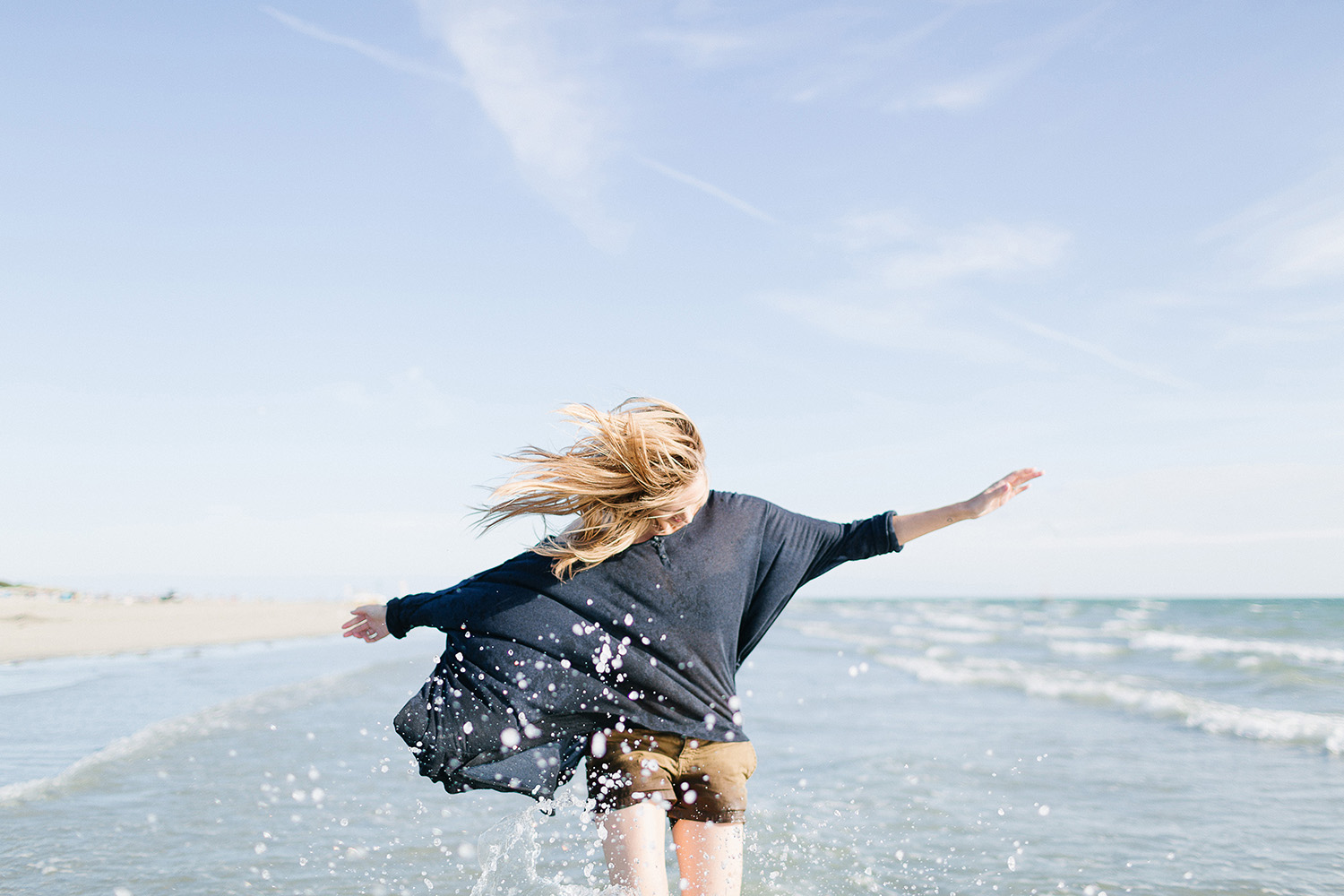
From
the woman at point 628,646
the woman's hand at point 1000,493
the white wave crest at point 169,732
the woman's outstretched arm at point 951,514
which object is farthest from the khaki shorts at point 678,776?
the white wave crest at point 169,732

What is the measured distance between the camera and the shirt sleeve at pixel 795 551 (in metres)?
3.19

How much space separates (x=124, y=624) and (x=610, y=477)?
2232cm

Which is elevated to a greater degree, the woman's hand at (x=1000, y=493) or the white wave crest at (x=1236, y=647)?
the woman's hand at (x=1000, y=493)

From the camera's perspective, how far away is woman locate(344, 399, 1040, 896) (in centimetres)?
298

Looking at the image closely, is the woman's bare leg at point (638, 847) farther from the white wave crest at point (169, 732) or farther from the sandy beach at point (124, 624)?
the sandy beach at point (124, 624)

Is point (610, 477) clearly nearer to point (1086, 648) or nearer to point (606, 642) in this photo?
point (606, 642)

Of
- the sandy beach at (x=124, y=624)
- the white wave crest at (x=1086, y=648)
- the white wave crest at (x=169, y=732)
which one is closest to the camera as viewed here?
the white wave crest at (x=169, y=732)

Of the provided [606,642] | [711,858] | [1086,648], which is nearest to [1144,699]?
[711,858]

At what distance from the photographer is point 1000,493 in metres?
3.36

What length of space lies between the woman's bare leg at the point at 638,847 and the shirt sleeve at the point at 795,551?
0.62 meters

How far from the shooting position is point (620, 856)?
3.00 metres

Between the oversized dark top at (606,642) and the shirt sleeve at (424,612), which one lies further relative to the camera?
the shirt sleeve at (424,612)

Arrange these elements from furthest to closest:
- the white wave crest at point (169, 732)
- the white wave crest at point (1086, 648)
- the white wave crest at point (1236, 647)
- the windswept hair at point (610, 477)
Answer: the white wave crest at point (1086, 648)
the white wave crest at point (1236, 647)
the white wave crest at point (169, 732)
the windswept hair at point (610, 477)

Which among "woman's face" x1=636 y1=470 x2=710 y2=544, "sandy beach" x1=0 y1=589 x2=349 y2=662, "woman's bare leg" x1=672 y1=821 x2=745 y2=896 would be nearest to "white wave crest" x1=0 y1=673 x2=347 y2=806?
"woman's bare leg" x1=672 y1=821 x2=745 y2=896
